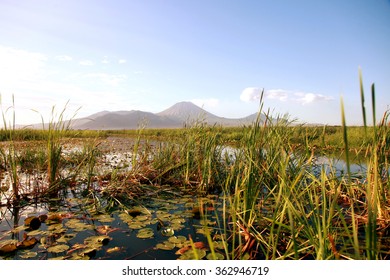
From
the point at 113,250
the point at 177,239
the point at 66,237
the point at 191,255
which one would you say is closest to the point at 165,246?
the point at 177,239

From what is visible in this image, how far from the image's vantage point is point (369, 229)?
41.4 inches

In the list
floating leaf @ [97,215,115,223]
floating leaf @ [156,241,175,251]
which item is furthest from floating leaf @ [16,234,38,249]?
floating leaf @ [156,241,175,251]

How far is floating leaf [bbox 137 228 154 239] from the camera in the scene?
2238 millimetres

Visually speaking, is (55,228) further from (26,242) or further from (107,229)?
(107,229)

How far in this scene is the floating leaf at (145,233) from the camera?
7.34ft

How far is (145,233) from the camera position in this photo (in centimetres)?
229

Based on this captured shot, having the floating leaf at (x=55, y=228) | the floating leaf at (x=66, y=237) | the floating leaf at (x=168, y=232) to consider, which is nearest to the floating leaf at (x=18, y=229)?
the floating leaf at (x=55, y=228)

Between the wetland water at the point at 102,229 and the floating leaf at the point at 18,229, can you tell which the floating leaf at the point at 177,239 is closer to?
the wetland water at the point at 102,229

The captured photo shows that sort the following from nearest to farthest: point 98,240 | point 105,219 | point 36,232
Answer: point 98,240 → point 36,232 → point 105,219

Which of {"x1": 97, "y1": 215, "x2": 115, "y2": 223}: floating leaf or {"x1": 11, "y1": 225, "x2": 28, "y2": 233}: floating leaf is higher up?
{"x1": 11, "y1": 225, "x2": 28, "y2": 233}: floating leaf

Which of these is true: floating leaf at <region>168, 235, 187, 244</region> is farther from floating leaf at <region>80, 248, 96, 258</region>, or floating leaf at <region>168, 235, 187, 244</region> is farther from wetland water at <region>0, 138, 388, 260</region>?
floating leaf at <region>80, 248, 96, 258</region>
